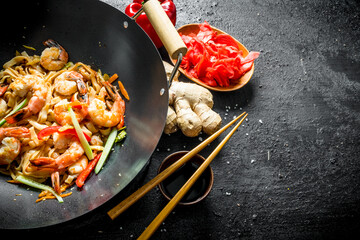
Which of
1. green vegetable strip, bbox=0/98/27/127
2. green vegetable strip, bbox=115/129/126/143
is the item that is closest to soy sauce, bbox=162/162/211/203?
green vegetable strip, bbox=115/129/126/143

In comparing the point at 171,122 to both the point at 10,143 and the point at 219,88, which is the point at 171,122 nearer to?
the point at 219,88

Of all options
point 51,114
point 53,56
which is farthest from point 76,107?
point 53,56

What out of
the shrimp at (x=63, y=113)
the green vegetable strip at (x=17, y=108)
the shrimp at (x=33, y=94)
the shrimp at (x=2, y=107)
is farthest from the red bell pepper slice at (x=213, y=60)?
the shrimp at (x=2, y=107)

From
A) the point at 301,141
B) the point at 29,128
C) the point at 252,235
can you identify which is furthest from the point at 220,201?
the point at 29,128

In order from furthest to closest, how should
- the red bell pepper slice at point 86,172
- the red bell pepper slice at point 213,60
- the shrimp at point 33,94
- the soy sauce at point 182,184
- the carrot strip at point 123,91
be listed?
the red bell pepper slice at point 213,60 → the soy sauce at point 182,184 → the carrot strip at point 123,91 → the shrimp at point 33,94 → the red bell pepper slice at point 86,172

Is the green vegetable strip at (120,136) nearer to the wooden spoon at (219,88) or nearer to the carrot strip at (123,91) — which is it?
the carrot strip at (123,91)

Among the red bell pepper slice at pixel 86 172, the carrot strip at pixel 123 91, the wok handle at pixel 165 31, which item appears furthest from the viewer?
the carrot strip at pixel 123 91

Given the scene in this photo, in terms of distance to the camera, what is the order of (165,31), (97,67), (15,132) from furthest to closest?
(97,67) < (15,132) < (165,31)
